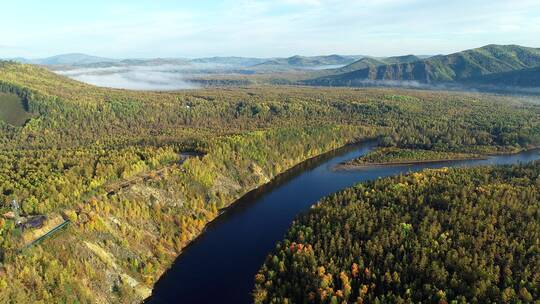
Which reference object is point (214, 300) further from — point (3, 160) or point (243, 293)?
point (3, 160)

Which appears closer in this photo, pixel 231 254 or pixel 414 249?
pixel 414 249

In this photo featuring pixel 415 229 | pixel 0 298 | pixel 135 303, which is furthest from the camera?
pixel 415 229

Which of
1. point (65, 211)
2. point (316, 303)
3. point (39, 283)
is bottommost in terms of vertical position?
point (316, 303)

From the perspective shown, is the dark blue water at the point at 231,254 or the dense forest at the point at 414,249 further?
the dark blue water at the point at 231,254

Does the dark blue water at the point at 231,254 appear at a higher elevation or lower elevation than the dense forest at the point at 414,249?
lower

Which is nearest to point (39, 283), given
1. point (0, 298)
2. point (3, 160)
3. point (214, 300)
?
point (0, 298)

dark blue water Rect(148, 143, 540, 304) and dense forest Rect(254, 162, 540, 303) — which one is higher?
dense forest Rect(254, 162, 540, 303)

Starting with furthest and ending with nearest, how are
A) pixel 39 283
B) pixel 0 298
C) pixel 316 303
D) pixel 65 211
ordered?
pixel 65 211 < pixel 316 303 < pixel 39 283 < pixel 0 298

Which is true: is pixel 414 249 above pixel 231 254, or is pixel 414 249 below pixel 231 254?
above
